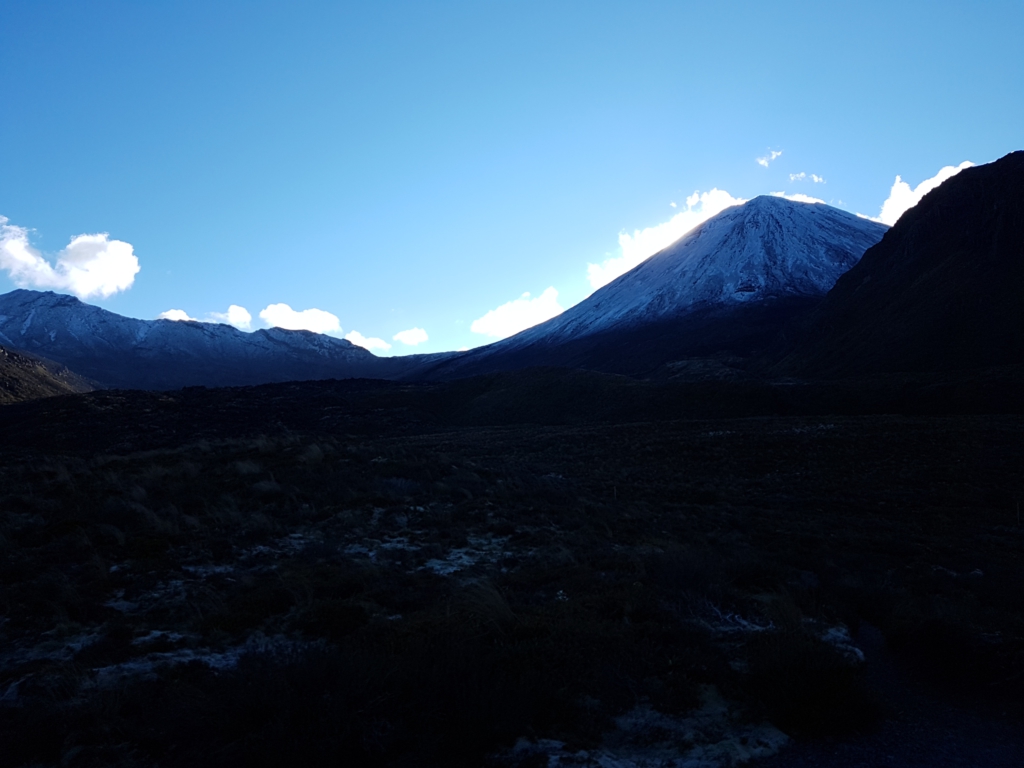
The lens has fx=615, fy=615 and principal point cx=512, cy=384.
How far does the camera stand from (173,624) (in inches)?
274

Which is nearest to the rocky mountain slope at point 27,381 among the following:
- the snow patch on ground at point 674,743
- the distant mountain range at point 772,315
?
the distant mountain range at point 772,315

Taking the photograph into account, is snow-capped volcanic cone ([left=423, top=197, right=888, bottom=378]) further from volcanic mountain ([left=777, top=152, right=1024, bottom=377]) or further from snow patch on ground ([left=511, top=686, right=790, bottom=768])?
snow patch on ground ([left=511, top=686, right=790, bottom=768])

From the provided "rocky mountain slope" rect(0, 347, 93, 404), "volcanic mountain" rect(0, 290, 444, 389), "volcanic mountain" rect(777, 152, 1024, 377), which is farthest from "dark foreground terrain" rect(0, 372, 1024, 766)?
"volcanic mountain" rect(0, 290, 444, 389)

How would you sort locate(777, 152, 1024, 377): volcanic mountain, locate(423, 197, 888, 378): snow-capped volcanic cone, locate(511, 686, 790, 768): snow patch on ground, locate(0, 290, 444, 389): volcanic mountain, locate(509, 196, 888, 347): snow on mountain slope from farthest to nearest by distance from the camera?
1. locate(0, 290, 444, 389): volcanic mountain
2. locate(509, 196, 888, 347): snow on mountain slope
3. locate(423, 197, 888, 378): snow-capped volcanic cone
4. locate(777, 152, 1024, 377): volcanic mountain
5. locate(511, 686, 790, 768): snow patch on ground

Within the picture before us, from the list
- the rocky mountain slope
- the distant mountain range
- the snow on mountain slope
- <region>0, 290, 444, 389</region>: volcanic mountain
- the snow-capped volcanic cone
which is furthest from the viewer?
<region>0, 290, 444, 389</region>: volcanic mountain

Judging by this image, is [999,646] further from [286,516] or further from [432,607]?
[286,516]

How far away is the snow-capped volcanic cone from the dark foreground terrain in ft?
262

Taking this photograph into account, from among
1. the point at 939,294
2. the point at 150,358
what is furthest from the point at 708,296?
the point at 150,358

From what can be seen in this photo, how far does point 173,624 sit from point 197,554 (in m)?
2.79

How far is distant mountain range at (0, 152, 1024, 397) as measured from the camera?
176ft

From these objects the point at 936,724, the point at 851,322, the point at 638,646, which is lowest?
the point at 936,724

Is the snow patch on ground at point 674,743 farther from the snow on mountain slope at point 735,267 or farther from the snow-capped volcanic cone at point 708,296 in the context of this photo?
the snow on mountain slope at point 735,267

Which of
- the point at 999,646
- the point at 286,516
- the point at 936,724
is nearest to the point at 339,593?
the point at 286,516

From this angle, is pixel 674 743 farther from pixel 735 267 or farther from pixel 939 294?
pixel 735 267
